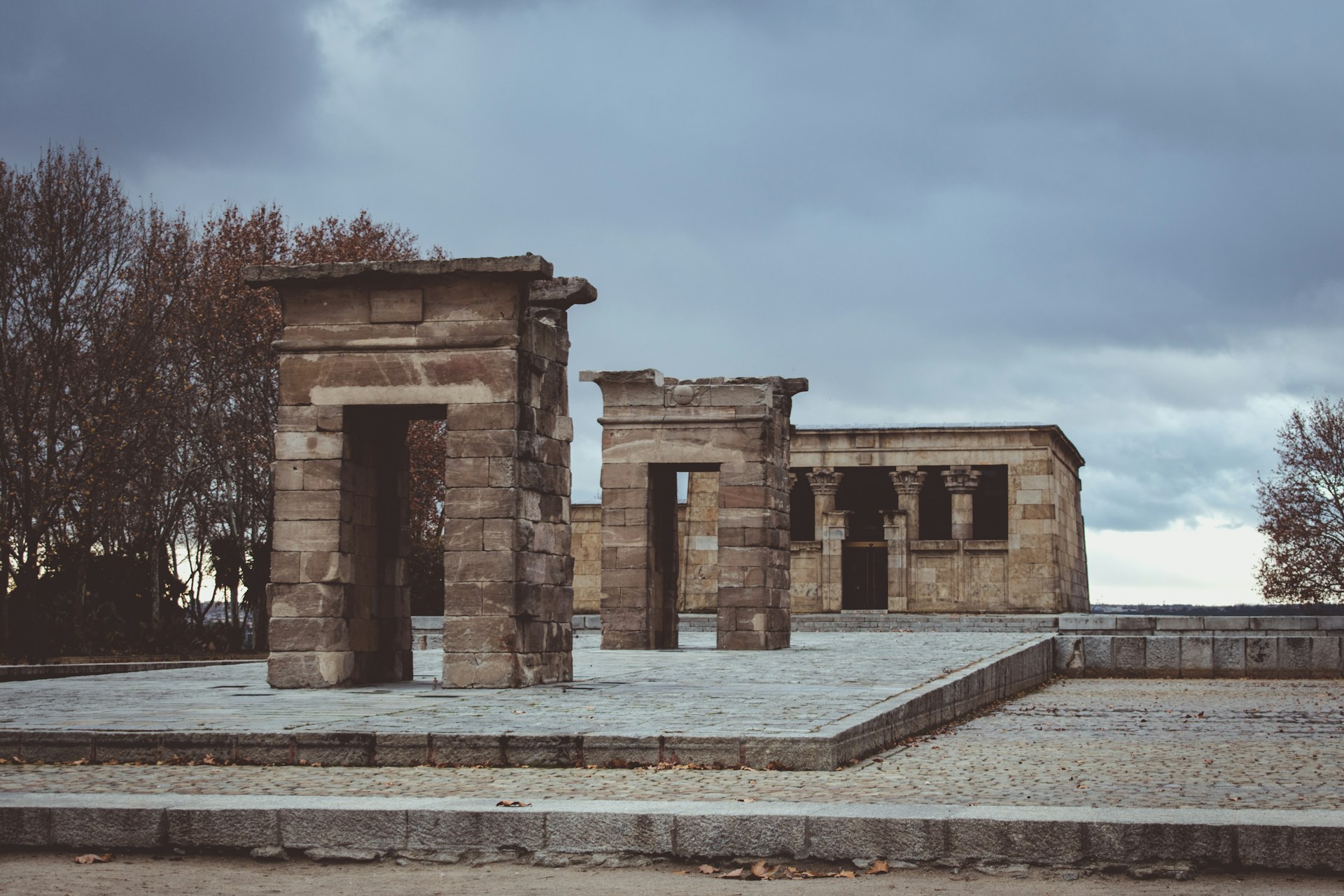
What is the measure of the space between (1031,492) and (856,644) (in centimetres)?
2062

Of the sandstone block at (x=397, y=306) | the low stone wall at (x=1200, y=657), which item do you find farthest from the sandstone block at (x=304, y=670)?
the low stone wall at (x=1200, y=657)

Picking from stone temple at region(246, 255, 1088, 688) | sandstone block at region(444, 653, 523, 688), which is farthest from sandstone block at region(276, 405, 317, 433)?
sandstone block at region(444, 653, 523, 688)

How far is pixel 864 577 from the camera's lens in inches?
1809

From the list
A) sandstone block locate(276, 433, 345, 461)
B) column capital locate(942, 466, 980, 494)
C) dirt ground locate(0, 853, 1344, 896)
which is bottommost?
dirt ground locate(0, 853, 1344, 896)

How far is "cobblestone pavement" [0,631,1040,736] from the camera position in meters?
10.5

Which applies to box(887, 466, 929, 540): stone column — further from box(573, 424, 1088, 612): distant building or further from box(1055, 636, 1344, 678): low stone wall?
box(1055, 636, 1344, 678): low stone wall

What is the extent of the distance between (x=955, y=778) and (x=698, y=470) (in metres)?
14.6

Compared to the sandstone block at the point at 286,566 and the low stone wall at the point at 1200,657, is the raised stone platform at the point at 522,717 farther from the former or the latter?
the low stone wall at the point at 1200,657

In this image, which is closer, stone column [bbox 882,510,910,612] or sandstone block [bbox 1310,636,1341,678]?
sandstone block [bbox 1310,636,1341,678]

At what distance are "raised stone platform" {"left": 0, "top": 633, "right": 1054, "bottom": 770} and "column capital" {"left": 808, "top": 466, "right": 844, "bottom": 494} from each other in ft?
90.3

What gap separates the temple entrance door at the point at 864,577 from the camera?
45.7 meters

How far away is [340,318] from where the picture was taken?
15.3 meters

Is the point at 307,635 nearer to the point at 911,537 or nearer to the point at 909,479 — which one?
the point at 911,537

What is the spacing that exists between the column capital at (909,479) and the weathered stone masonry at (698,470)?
21.1 meters
